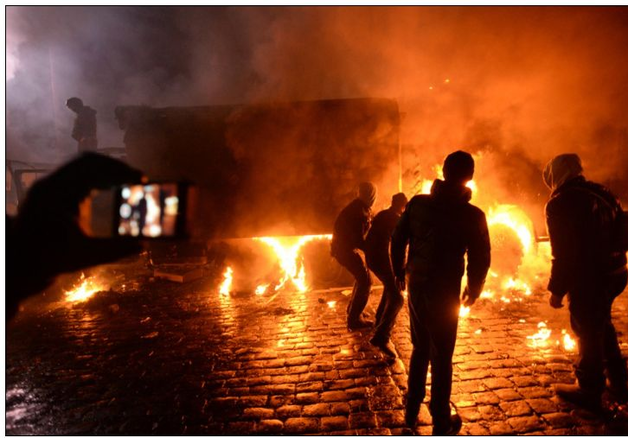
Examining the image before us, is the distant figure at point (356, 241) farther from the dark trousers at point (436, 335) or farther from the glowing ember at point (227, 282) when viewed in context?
the glowing ember at point (227, 282)

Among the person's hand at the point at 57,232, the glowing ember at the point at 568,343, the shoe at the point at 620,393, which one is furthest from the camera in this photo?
the glowing ember at the point at 568,343

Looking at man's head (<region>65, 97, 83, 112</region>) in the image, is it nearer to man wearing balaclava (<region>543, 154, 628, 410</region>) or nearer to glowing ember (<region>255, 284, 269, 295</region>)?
glowing ember (<region>255, 284, 269, 295</region>)

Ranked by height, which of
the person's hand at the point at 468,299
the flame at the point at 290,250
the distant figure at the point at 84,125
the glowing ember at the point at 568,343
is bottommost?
the glowing ember at the point at 568,343

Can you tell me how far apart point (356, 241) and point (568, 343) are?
3235 mm

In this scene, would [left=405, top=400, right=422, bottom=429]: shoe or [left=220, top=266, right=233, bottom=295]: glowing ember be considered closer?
[left=405, top=400, right=422, bottom=429]: shoe

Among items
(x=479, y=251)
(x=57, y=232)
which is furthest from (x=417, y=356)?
(x=57, y=232)

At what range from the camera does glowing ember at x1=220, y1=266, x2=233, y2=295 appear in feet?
25.7

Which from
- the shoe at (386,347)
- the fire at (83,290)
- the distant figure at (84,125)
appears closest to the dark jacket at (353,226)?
the shoe at (386,347)

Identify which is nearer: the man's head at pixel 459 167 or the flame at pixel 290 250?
the man's head at pixel 459 167

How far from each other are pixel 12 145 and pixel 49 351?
59.3 ft

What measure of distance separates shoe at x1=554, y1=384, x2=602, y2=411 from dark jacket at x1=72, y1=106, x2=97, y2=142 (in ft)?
56.9

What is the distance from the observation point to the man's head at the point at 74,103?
13539mm

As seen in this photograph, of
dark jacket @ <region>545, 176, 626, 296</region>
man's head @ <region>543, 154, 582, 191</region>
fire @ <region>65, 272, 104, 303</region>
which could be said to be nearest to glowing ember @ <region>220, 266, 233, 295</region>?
fire @ <region>65, 272, 104, 303</region>

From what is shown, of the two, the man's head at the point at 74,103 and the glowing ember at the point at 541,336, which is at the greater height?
the man's head at the point at 74,103
